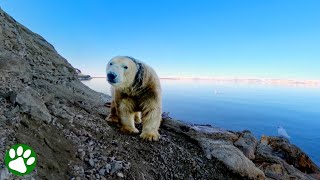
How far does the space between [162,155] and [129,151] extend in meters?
1.03

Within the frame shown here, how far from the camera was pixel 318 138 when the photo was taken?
93125mm

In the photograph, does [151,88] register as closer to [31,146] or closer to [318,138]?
[31,146]

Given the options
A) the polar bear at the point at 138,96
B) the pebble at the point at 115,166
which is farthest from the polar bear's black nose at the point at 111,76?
the pebble at the point at 115,166

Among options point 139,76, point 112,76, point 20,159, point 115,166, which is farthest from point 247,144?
point 20,159

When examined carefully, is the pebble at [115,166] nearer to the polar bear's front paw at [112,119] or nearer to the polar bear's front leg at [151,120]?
the polar bear's front leg at [151,120]

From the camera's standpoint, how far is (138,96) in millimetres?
9383

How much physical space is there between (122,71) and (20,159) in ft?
12.8

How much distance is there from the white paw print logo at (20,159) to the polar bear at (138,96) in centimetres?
360

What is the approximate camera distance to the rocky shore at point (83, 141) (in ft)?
20.7

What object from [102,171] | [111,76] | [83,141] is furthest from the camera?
[111,76]

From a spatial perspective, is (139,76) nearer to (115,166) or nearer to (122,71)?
(122,71)

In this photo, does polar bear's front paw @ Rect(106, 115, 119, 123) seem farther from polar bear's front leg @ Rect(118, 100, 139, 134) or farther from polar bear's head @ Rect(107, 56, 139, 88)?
polar bear's head @ Rect(107, 56, 139, 88)

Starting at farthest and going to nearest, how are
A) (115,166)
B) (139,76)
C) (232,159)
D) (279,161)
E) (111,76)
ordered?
(279,161)
(232,159)
(139,76)
(111,76)
(115,166)

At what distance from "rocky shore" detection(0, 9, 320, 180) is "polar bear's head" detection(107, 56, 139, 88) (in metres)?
1.39
